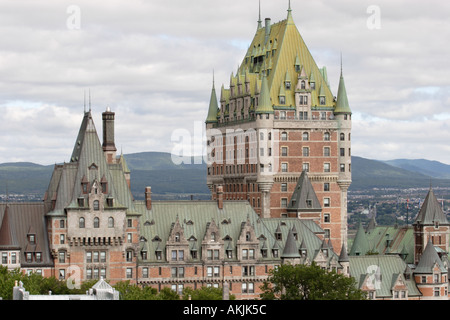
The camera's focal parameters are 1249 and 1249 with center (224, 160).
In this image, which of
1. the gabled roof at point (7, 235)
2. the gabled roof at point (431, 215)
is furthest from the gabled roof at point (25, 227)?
the gabled roof at point (431, 215)

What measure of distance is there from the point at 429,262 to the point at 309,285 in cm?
4282

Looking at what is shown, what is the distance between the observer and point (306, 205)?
188 m

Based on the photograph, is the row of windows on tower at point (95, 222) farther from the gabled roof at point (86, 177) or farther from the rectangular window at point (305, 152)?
the rectangular window at point (305, 152)

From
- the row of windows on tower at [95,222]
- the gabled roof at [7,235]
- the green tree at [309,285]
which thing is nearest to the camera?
the green tree at [309,285]

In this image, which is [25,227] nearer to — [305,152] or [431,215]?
[305,152]

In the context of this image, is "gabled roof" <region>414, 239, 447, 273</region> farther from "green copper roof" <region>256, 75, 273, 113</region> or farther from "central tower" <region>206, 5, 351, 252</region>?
"green copper roof" <region>256, 75, 273, 113</region>

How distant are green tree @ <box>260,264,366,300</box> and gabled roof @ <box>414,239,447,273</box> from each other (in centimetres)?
3431

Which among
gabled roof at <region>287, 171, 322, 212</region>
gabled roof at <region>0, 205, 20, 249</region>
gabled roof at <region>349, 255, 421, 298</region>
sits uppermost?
gabled roof at <region>287, 171, 322, 212</region>

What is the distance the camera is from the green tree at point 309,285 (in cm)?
14238

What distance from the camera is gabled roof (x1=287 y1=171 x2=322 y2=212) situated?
18712cm

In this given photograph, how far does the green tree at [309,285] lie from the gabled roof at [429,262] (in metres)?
34.3

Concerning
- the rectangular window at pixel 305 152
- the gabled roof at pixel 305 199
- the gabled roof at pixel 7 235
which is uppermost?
the rectangular window at pixel 305 152

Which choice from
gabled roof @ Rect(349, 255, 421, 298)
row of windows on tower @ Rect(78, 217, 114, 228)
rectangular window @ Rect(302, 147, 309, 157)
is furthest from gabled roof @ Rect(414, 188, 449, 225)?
row of windows on tower @ Rect(78, 217, 114, 228)
